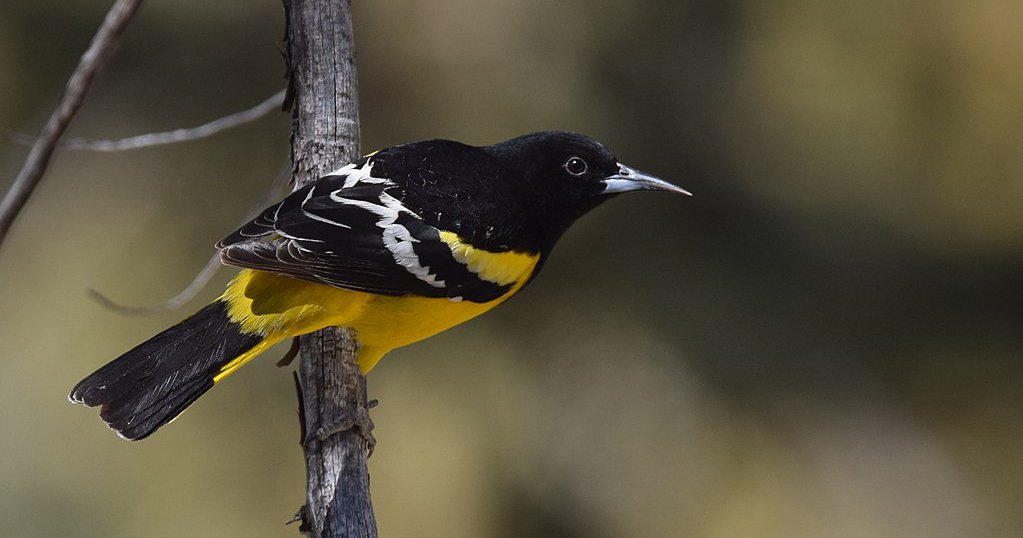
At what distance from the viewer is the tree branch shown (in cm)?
263

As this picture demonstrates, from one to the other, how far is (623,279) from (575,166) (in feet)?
11.7

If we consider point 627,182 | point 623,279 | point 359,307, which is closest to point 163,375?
point 359,307

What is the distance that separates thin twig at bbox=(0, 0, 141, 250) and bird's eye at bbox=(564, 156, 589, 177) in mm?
1731

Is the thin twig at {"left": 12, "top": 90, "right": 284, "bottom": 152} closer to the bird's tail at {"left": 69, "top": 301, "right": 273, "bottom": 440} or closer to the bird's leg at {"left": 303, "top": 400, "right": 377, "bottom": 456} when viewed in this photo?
the bird's tail at {"left": 69, "top": 301, "right": 273, "bottom": 440}

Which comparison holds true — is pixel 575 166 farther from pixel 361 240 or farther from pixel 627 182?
pixel 361 240

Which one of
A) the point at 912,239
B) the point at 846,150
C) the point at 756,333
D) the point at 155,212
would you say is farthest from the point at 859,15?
the point at 155,212

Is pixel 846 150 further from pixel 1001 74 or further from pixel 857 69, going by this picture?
pixel 1001 74

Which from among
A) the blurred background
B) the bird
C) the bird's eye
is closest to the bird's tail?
the bird

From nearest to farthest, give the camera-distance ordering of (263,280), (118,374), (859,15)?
(118,374), (263,280), (859,15)

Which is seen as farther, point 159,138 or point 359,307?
point 359,307

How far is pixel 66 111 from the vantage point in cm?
163

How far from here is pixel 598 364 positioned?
6.38m

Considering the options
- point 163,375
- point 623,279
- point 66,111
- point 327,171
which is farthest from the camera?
point 623,279

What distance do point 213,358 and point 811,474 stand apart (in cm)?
459
